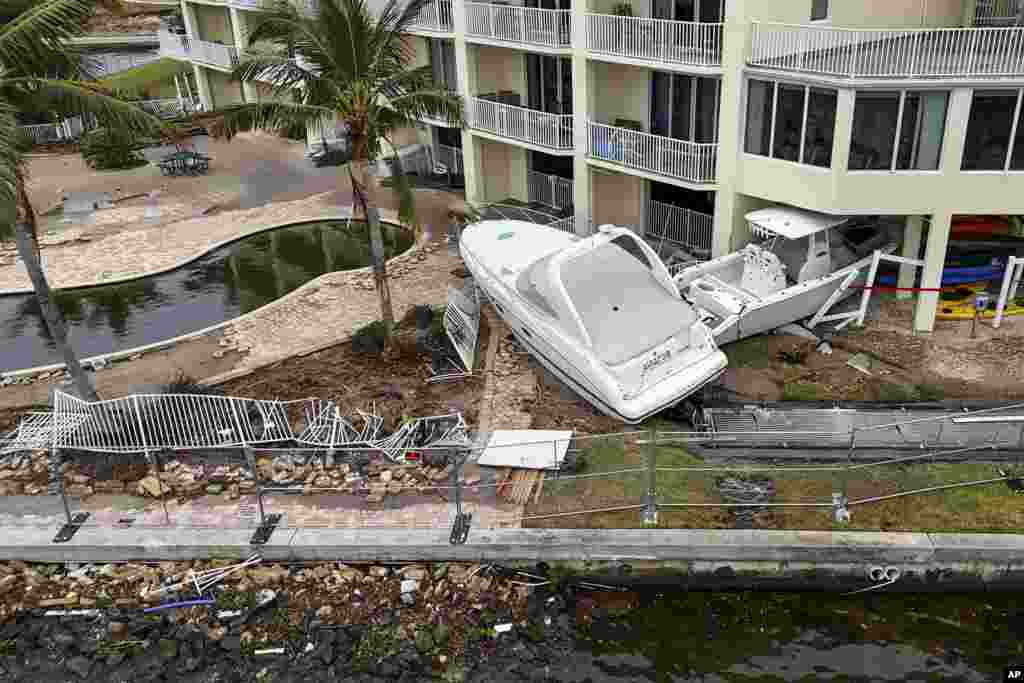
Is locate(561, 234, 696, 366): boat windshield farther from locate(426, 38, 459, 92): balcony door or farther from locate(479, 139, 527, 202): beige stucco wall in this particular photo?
locate(426, 38, 459, 92): balcony door

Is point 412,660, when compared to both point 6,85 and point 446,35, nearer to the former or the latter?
point 6,85

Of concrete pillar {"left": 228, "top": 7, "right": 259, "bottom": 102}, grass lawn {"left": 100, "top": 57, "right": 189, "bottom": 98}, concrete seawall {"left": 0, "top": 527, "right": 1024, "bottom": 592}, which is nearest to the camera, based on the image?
concrete seawall {"left": 0, "top": 527, "right": 1024, "bottom": 592}

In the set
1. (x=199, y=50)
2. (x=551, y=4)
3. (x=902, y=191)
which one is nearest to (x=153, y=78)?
(x=199, y=50)

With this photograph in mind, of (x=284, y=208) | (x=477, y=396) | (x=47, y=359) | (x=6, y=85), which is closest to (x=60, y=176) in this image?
(x=284, y=208)

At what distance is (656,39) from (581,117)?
3.07m

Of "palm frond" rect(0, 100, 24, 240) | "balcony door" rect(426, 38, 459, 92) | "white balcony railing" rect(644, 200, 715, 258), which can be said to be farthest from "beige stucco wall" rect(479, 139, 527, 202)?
"palm frond" rect(0, 100, 24, 240)

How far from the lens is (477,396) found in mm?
16312

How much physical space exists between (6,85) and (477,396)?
9.20 metres

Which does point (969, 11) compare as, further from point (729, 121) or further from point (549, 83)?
point (549, 83)

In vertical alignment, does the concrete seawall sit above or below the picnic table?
below

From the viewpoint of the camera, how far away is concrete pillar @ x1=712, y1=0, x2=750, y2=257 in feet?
57.2

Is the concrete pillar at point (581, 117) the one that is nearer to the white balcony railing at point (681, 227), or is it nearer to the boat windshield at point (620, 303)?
the white balcony railing at point (681, 227)

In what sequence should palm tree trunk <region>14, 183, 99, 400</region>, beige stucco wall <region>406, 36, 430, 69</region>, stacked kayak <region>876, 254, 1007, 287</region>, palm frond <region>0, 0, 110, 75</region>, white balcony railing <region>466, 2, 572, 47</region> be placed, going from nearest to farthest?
1. palm frond <region>0, 0, 110, 75</region>
2. palm tree trunk <region>14, 183, 99, 400</region>
3. stacked kayak <region>876, 254, 1007, 287</region>
4. white balcony railing <region>466, 2, 572, 47</region>
5. beige stucco wall <region>406, 36, 430, 69</region>

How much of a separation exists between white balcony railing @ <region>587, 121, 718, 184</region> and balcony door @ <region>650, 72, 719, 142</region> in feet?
1.81
